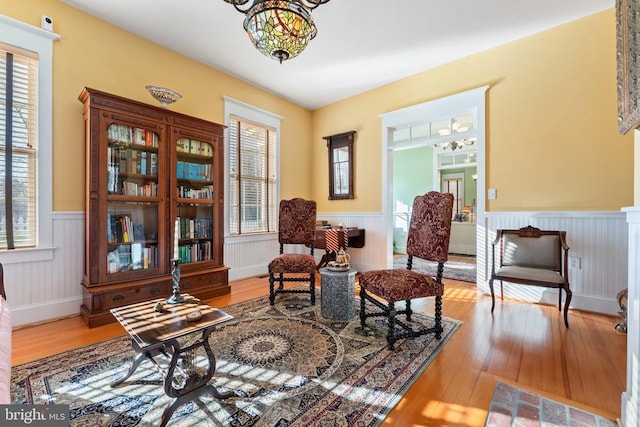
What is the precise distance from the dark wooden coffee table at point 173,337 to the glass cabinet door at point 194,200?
1.52 metres

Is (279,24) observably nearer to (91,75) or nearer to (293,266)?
(293,266)

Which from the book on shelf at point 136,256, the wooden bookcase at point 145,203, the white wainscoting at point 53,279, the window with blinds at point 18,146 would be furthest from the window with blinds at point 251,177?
the window with blinds at point 18,146

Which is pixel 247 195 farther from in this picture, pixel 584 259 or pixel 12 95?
pixel 584 259

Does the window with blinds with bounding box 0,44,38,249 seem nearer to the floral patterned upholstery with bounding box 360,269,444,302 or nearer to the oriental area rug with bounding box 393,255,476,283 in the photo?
the floral patterned upholstery with bounding box 360,269,444,302

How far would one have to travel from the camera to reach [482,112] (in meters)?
3.38

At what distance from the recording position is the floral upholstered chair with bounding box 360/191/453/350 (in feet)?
6.52

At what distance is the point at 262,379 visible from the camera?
1.63 meters

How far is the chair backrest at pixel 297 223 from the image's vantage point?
3.38 m

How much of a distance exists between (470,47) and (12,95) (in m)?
4.75

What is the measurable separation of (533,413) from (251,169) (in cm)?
401

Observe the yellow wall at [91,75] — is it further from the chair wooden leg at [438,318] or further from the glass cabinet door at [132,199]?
the chair wooden leg at [438,318]

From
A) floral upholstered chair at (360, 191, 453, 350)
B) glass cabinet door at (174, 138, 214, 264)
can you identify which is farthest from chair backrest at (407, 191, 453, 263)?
glass cabinet door at (174, 138, 214, 264)

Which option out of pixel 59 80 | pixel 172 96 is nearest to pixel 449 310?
pixel 172 96

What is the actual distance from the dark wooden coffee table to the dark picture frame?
7.16 ft
